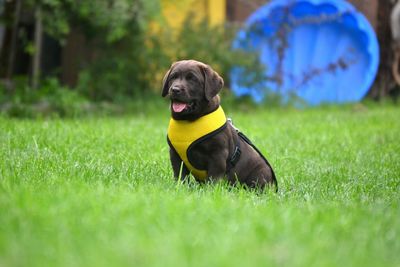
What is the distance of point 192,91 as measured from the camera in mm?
4773

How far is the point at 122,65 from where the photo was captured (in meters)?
11.4

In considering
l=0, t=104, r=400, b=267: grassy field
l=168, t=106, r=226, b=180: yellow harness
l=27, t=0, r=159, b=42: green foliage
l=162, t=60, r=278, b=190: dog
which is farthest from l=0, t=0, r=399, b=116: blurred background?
l=168, t=106, r=226, b=180: yellow harness

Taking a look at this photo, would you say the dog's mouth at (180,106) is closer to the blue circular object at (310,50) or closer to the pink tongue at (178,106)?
the pink tongue at (178,106)

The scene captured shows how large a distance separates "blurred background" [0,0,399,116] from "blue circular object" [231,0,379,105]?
0.02 meters

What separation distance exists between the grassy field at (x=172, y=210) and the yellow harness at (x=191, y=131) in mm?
251

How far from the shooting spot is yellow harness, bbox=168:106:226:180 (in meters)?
4.61

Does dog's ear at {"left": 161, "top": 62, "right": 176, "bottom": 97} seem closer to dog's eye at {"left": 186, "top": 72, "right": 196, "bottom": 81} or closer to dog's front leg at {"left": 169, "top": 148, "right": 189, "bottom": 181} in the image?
dog's eye at {"left": 186, "top": 72, "right": 196, "bottom": 81}

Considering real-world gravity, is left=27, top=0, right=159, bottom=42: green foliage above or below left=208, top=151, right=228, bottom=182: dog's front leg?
above

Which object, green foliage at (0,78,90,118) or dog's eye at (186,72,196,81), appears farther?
green foliage at (0,78,90,118)

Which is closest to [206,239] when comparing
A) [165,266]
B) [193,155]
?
[165,266]

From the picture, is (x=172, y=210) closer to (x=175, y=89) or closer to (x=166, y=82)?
(x=175, y=89)

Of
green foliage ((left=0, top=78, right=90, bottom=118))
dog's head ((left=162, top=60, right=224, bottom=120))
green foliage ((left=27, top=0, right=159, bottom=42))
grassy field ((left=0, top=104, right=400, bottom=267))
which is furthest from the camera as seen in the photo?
green foliage ((left=27, top=0, right=159, bottom=42))

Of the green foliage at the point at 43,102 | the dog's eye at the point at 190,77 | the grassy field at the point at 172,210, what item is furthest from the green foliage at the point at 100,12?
the dog's eye at the point at 190,77

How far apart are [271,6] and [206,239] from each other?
33.5ft
